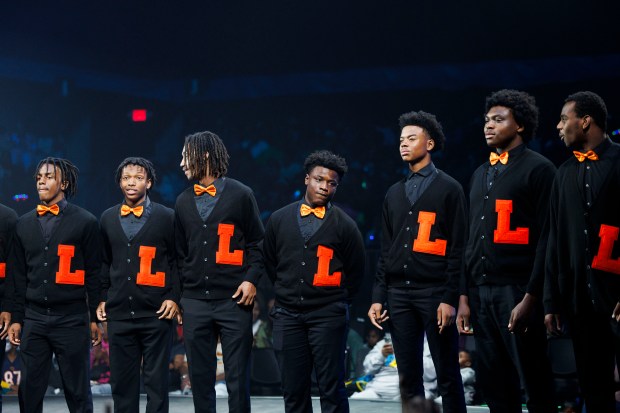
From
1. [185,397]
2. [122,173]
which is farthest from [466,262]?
[185,397]

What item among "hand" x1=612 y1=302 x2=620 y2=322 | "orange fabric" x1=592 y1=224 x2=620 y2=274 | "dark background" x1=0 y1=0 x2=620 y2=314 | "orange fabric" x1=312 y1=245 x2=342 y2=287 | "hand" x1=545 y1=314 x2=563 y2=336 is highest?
"dark background" x1=0 y1=0 x2=620 y2=314

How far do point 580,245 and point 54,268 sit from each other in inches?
113

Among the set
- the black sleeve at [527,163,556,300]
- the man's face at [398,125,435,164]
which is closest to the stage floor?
the man's face at [398,125,435,164]

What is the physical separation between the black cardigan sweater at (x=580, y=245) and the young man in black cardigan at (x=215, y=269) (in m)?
1.56

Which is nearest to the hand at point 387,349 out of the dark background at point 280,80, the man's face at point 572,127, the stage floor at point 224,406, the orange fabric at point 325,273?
the stage floor at point 224,406

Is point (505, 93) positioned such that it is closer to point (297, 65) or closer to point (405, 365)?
point (405, 365)

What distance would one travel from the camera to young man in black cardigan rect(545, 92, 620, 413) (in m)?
3.12

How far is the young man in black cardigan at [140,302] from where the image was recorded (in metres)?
4.26

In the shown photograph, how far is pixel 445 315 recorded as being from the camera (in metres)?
3.72

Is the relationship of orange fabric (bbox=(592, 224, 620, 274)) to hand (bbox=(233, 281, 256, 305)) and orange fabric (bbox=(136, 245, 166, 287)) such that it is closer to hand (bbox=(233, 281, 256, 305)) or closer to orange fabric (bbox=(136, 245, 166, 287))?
hand (bbox=(233, 281, 256, 305))

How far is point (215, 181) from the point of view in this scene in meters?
4.33

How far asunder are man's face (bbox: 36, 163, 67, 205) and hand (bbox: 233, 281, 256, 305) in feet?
4.55

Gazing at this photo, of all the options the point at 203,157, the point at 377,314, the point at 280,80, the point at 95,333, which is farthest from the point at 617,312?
the point at 280,80

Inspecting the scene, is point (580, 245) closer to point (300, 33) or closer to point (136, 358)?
point (136, 358)
